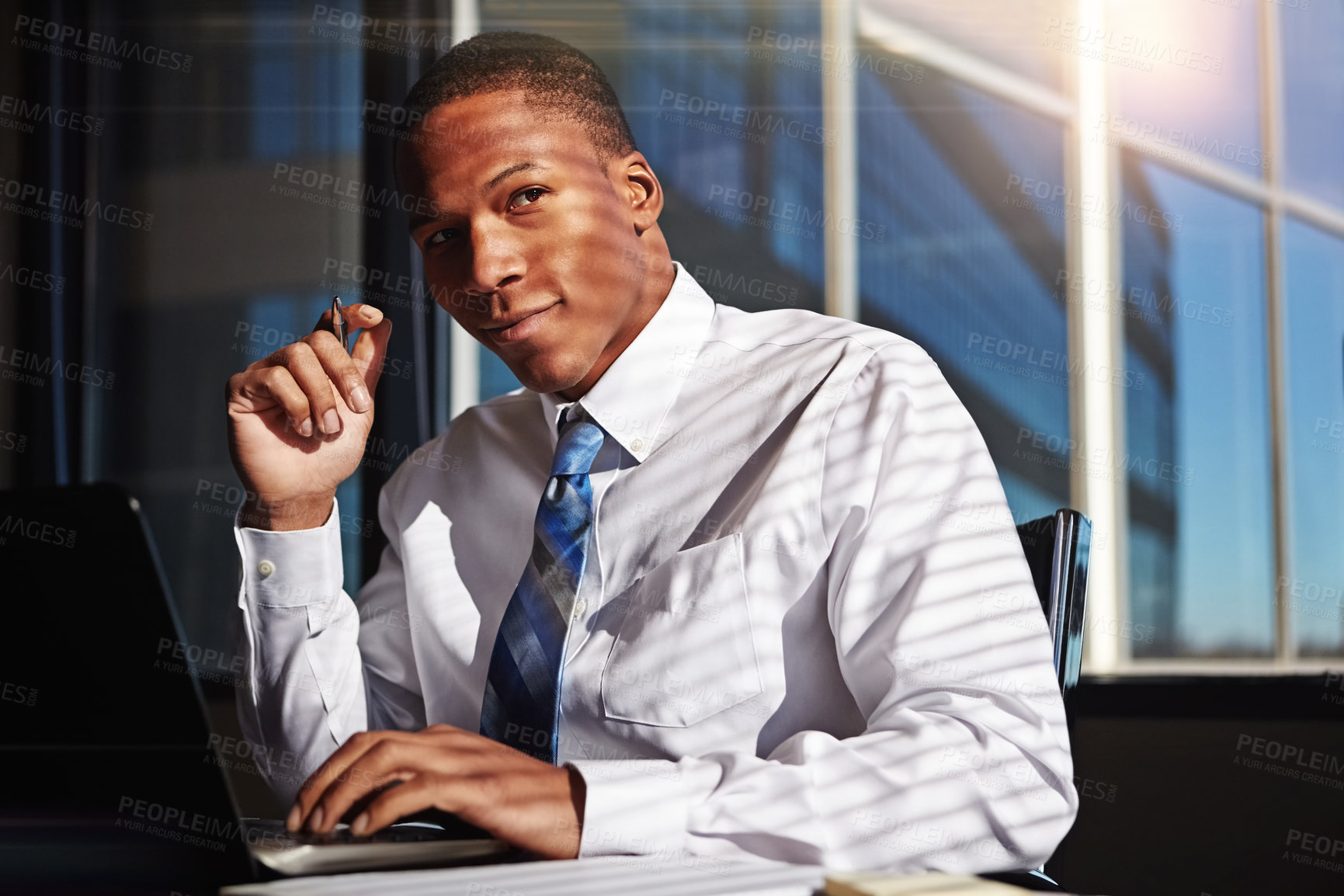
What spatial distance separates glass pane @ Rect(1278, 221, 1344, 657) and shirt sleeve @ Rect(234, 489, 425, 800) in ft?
6.73

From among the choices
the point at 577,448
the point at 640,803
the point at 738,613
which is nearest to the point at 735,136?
the point at 577,448

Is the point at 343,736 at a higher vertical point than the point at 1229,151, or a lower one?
lower

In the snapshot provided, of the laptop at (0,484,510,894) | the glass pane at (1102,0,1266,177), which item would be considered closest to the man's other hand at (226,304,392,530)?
the laptop at (0,484,510,894)

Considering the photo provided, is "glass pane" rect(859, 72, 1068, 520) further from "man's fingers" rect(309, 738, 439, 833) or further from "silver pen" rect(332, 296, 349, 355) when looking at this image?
"man's fingers" rect(309, 738, 439, 833)

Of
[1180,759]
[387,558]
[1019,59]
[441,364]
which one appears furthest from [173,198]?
[1180,759]

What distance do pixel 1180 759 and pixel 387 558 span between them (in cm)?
175

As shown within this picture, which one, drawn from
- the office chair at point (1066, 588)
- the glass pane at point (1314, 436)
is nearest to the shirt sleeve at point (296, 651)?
the office chair at point (1066, 588)

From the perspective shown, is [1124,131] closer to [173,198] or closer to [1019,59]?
[1019,59]

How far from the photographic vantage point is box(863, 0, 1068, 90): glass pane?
8.57 ft

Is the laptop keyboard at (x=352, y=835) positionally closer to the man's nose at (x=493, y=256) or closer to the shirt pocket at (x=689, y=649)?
the shirt pocket at (x=689, y=649)

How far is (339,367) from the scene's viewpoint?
1.27 meters

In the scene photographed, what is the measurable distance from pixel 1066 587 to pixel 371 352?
3.00 feet

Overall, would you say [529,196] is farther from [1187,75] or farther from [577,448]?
Answer: [1187,75]

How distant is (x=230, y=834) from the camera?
0.61 metres
